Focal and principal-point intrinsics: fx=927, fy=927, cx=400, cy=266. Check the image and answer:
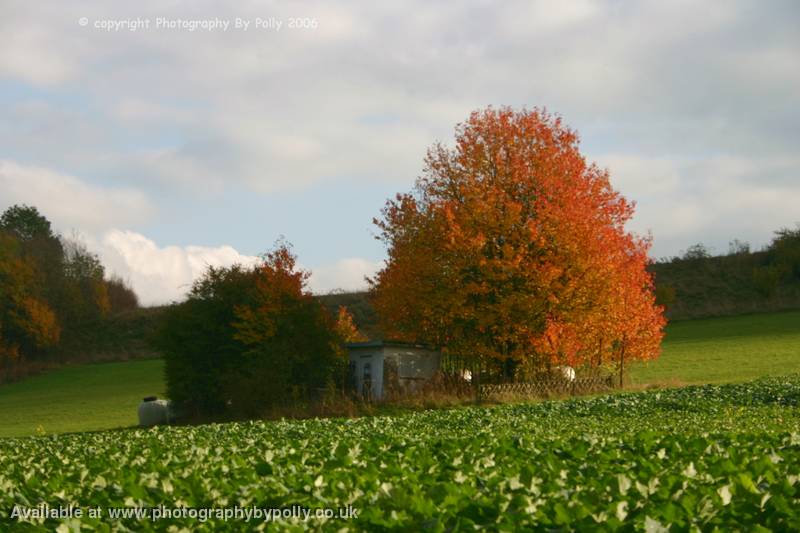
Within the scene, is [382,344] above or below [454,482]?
above

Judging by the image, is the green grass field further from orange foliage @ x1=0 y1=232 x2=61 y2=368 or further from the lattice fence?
orange foliage @ x1=0 y1=232 x2=61 y2=368

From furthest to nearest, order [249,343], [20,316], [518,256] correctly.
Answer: [20,316] < [249,343] < [518,256]

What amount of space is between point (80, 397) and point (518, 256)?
1437 inches

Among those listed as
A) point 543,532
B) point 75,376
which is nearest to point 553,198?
point 543,532

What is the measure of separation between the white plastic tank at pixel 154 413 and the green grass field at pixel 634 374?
221cm

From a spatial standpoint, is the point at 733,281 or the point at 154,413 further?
the point at 733,281

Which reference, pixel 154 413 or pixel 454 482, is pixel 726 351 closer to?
pixel 154 413

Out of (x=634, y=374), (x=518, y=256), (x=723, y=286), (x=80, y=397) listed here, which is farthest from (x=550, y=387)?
(x=723, y=286)

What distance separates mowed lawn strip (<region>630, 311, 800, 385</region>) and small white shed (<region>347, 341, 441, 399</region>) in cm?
1010

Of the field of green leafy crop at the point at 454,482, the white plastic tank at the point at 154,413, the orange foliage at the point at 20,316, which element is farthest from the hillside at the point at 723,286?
the field of green leafy crop at the point at 454,482

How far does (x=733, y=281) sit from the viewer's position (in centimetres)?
7562

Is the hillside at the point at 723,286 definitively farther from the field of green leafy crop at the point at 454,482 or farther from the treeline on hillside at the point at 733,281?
the field of green leafy crop at the point at 454,482

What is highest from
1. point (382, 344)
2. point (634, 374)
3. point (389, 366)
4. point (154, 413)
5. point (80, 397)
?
point (382, 344)

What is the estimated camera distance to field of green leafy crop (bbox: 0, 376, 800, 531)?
7.98 m
